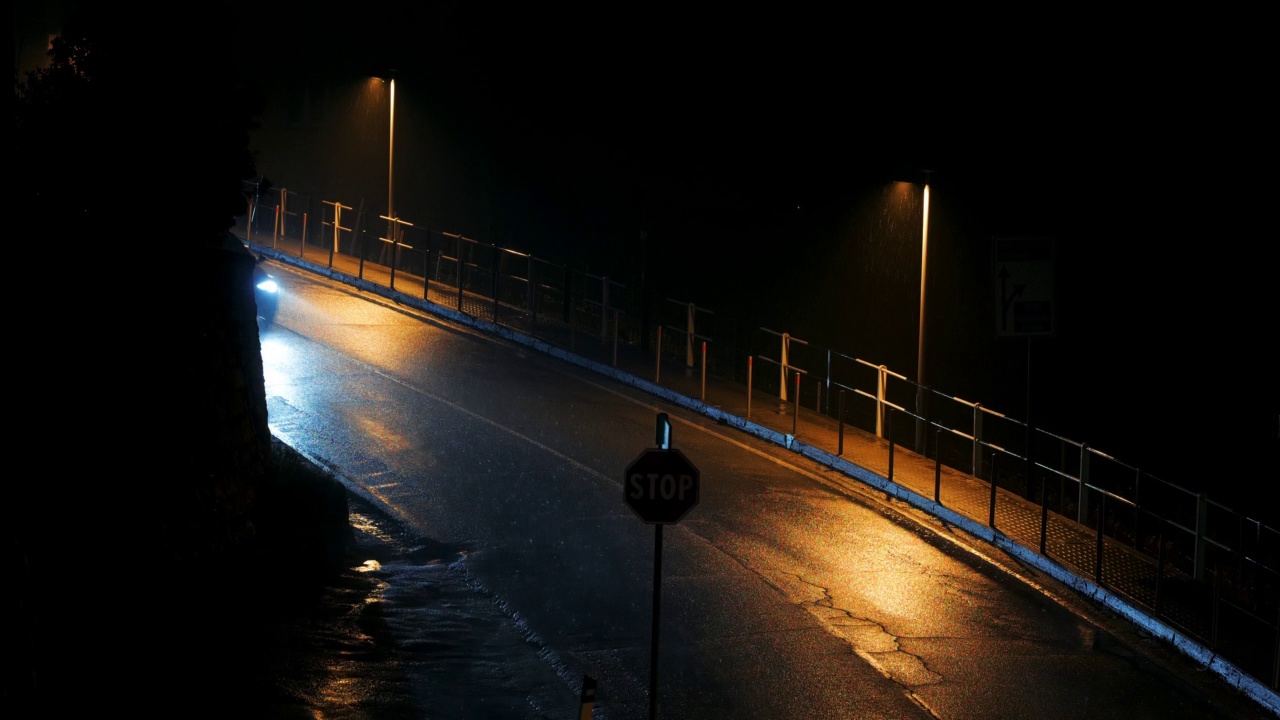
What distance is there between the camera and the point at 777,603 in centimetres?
1133

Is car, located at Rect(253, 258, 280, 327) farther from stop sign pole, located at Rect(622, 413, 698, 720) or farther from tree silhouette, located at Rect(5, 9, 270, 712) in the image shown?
stop sign pole, located at Rect(622, 413, 698, 720)

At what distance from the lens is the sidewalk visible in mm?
11609

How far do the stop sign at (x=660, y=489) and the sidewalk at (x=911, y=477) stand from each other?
473 cm

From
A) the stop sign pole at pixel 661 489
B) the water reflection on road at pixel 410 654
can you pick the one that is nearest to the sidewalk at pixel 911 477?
the stop sign pole at pixel 661 489

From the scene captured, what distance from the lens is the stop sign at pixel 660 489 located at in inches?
347

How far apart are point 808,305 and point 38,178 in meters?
21.4

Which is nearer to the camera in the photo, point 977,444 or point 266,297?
point 977,444

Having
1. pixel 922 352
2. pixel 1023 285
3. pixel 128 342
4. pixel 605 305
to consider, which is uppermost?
pixel 1023 285

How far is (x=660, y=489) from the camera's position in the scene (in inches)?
348

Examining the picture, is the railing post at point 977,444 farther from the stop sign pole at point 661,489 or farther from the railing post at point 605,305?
the railing post at point 605,305

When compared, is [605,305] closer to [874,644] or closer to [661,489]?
[874,644]

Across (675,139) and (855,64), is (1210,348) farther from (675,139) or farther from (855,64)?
(675,139)

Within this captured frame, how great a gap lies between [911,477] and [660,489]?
307 inches

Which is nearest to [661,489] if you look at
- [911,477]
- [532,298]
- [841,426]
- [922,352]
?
[911,477]
